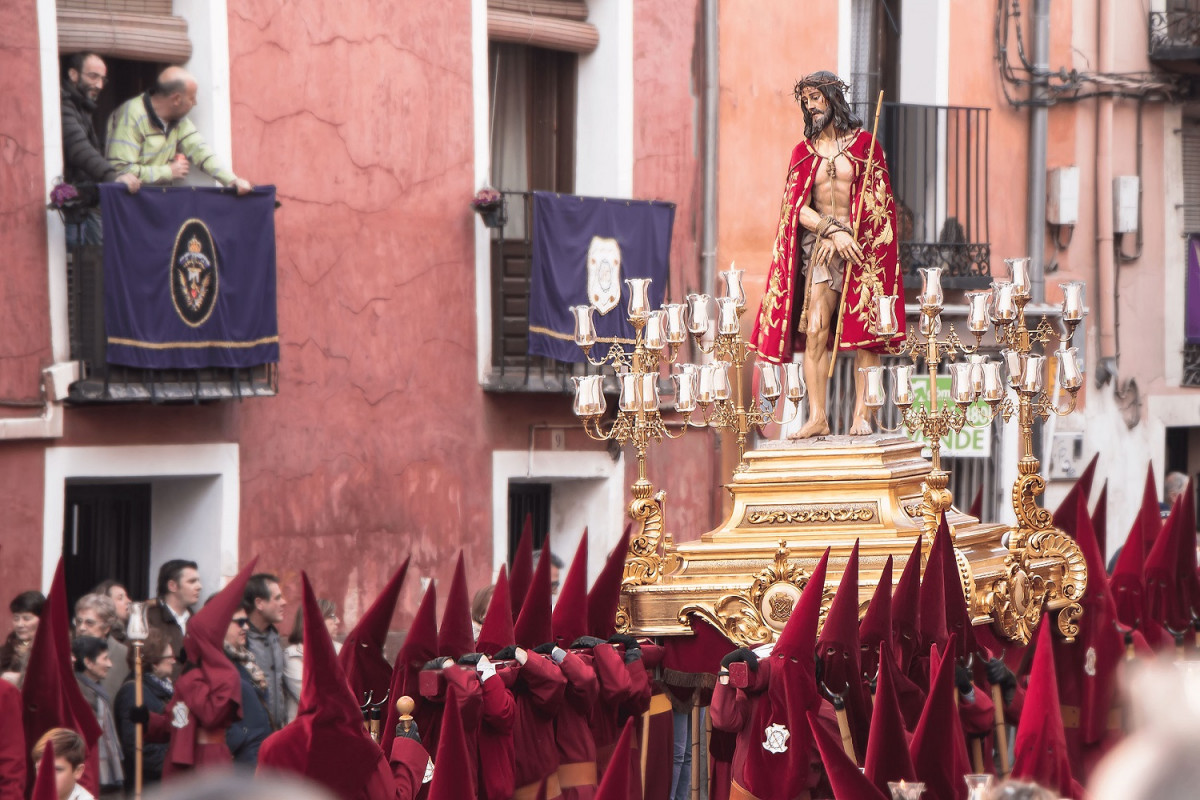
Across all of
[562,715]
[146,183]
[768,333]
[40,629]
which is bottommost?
[562,715]

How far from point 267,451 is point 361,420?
751 mm

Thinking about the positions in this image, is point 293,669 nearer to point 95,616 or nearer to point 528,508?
point 95,616

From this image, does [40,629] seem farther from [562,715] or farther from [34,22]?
[34,22]

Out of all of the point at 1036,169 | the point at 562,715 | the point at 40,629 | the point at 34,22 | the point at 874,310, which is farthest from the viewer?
the point at 1036,169

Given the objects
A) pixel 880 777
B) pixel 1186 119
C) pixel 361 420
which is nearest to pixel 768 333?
pixel 880 777

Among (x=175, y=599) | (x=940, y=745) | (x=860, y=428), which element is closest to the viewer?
(x=940, y=745)

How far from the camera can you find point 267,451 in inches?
456

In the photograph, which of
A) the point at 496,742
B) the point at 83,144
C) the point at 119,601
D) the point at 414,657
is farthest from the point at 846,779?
the point at 83,144

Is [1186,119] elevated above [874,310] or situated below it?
above

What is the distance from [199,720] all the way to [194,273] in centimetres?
359

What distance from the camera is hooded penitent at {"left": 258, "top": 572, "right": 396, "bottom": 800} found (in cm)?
586

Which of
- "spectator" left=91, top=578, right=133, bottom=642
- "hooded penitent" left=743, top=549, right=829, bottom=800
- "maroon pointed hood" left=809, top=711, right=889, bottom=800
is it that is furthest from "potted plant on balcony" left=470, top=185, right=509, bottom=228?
"maroon pointed hood" left=809, top=711, right=889, bottom=800

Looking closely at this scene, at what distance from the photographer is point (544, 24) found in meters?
13.1

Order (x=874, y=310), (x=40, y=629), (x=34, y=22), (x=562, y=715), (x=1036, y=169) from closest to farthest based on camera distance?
1. (x=40, y=629)
2. (x=562, y=715)
3. (x=874, y=310)
4. (x=34, y=22)
5. (x=1036, y=169)
